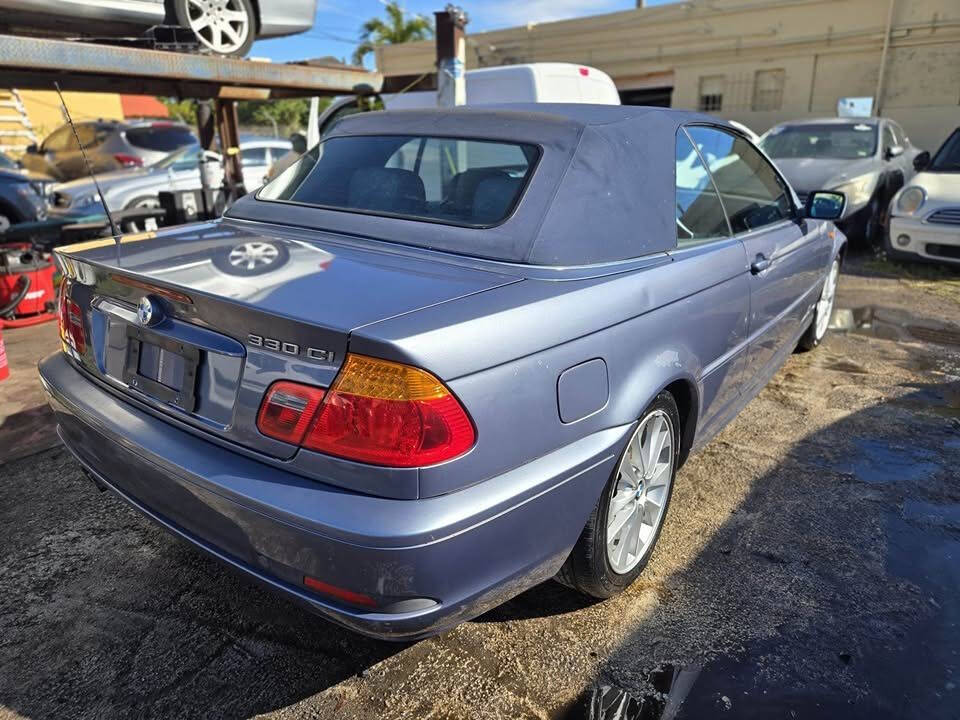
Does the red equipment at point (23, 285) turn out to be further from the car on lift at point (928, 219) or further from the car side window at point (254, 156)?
the car on lift at point (928, 219)

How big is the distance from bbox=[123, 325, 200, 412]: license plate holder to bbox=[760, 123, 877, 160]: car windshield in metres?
8.91

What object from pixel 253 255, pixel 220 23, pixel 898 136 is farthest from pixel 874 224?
pixel 253 255

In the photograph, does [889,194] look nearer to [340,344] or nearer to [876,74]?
[876,74]

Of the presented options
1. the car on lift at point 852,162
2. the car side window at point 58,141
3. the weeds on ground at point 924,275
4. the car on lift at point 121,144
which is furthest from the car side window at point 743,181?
the car side window at point 58,141

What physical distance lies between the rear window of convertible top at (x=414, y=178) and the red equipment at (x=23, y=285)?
3.76 meters

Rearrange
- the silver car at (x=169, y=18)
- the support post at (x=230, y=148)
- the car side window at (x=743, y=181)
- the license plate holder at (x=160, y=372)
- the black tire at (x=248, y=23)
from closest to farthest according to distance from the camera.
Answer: the license plate holder at (x=160, y=372) → the car side window at (x=743, y=181) → the silver car at (x=169, y=18) → the black tire at (x=248, y=23) → the support post at (x=230, y=148)

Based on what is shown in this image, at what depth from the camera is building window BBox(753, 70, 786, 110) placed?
655 inches

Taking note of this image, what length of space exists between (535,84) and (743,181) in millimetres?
4586

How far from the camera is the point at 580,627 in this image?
7.81 ft

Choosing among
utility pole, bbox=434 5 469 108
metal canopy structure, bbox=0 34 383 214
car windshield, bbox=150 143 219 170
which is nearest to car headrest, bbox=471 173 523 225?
metal canopy structure, bbox=0 34 383 214

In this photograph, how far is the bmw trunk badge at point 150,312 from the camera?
2039 mm

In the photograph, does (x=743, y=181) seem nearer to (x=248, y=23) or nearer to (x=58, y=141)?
(x=248, y=23)

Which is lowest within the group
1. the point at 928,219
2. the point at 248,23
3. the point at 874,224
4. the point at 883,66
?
the point at 874,224

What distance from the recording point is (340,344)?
1.68 m
